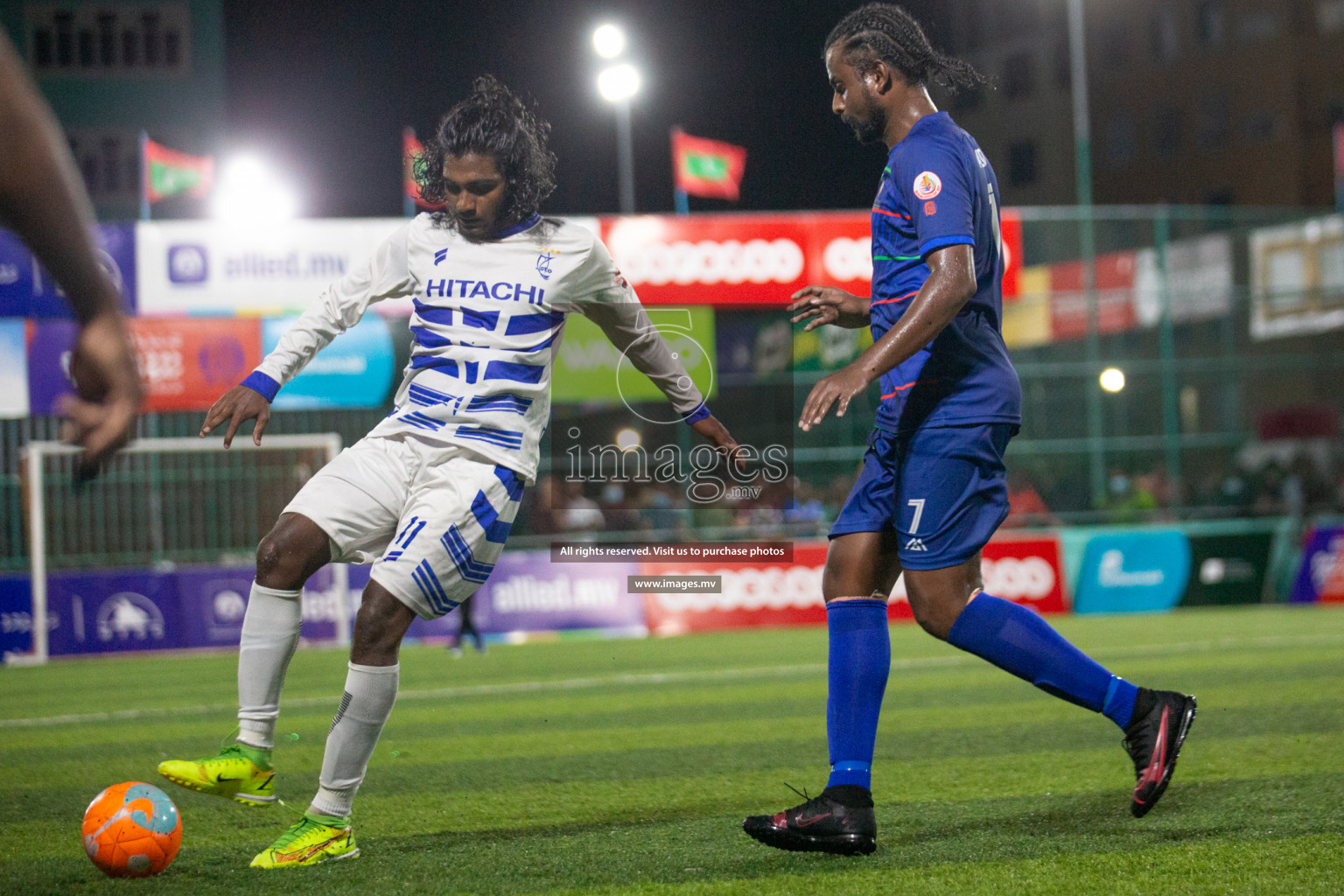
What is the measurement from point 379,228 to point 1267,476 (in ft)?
42.6

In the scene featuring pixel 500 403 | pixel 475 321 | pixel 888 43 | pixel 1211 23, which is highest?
pixel 1211 23

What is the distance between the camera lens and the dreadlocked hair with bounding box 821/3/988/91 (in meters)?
3.60

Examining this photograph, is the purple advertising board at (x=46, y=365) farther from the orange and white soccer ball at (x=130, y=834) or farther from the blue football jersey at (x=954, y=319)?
the blue football jersey at (x=954, y=319)

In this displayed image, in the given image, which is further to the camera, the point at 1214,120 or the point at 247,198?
the point at 1214,120

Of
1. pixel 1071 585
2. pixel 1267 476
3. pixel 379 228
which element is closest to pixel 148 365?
pixel 379 228

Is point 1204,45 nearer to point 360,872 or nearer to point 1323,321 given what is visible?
point 1323,321

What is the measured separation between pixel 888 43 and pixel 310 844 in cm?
263

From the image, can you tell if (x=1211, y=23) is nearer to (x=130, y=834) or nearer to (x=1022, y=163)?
(x=1022, y=163)

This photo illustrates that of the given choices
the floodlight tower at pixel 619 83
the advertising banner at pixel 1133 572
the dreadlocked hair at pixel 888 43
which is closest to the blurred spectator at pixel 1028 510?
the advertising banner at pixel 1133 572

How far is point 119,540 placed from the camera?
15.5m

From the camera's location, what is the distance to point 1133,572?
56.1ft

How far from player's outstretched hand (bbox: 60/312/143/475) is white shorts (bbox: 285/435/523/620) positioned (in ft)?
6.98

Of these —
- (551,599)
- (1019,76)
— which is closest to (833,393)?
(551,599)

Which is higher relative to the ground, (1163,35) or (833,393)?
(1163,35)
